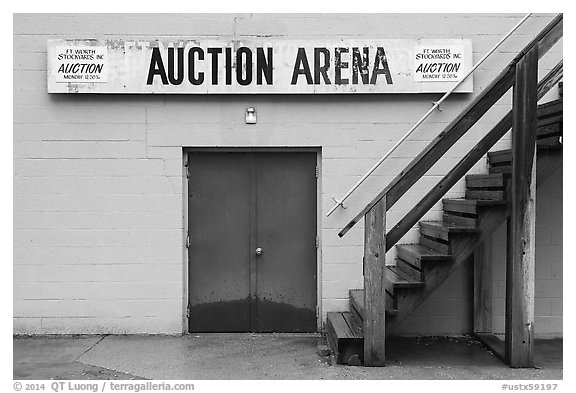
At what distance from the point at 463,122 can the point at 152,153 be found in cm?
331

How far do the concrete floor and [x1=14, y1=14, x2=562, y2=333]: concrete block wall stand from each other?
450mm

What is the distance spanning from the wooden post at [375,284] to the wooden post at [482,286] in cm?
175

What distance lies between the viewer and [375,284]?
5984mm

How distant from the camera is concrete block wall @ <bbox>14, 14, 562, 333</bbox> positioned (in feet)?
23.7

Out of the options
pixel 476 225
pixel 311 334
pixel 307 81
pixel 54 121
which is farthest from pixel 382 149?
pixel 54 121

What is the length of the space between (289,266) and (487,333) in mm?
2264

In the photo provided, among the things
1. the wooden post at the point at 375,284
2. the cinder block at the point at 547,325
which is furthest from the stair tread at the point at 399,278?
the cinder block at the point at 547,325

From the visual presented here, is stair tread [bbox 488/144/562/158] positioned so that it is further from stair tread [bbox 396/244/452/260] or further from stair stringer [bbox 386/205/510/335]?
stair tread [bbox 396/244/452/260]

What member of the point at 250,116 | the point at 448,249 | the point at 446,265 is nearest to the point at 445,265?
the point at 446,265

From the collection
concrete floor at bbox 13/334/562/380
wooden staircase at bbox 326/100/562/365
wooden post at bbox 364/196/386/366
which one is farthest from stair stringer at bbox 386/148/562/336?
concrete floor at bbox 13/334/562/380

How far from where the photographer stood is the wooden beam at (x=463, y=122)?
5.83 meters

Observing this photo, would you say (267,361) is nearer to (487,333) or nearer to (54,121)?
(487,333)
